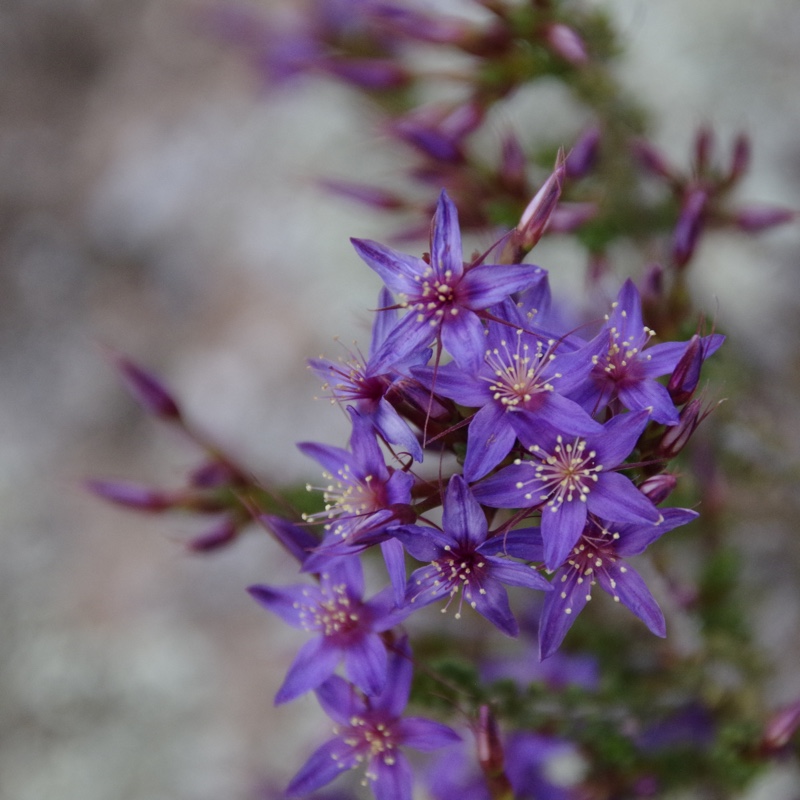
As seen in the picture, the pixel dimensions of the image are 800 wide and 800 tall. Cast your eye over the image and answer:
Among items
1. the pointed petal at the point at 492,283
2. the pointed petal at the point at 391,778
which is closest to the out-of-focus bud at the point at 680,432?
the pointed petal at the point at 492,283

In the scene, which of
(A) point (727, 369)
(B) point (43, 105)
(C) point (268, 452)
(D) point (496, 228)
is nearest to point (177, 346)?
(C) point (268, 452)

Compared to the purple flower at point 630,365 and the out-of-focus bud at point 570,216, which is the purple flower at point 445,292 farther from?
the out-of-focus bud at point 570,216

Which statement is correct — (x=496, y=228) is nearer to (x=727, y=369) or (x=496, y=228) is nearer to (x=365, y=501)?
(x=727, y=369)

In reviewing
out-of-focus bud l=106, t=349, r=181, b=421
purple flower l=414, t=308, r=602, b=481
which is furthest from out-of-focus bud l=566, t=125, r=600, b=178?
out-of-focus bud l=106, t=349, r=181, b=421

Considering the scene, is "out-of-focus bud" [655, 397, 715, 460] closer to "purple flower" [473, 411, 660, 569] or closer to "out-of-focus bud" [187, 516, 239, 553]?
"purple flower" [473, 411, 660, 569]

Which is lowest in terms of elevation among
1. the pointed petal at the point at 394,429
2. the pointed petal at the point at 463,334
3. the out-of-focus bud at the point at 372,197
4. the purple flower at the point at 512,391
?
the out-of-focus bud at the point at 372,197
